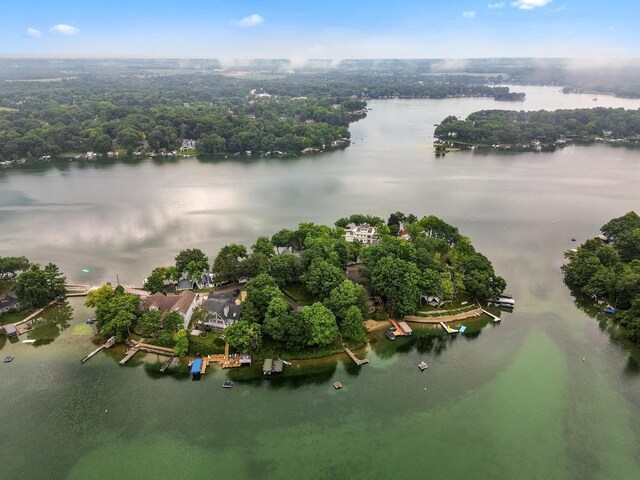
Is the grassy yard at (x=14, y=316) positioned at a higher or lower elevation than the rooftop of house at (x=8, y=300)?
lower

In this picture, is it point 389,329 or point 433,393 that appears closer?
point 433,393

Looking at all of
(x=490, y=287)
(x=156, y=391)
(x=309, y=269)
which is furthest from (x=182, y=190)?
(x=490, y=287)

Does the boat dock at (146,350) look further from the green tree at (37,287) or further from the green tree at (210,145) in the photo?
the green tree at (210,145)

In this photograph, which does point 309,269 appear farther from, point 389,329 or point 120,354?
point 120,354

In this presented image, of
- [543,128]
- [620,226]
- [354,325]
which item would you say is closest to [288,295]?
[354,325]

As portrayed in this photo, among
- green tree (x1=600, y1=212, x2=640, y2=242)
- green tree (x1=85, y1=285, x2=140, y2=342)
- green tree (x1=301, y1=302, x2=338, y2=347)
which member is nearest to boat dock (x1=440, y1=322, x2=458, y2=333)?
green tree (x1=301, y1=302, x2=338, y2=347)

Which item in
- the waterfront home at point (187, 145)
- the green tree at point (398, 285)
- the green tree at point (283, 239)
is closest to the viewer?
the green tree at point (398, 285)

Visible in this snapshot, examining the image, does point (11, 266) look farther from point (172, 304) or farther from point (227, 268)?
point (227, 268)

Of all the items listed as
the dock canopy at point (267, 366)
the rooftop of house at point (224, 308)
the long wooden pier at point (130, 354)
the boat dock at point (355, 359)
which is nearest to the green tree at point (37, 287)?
the long wooden pier at point (130, 354)
